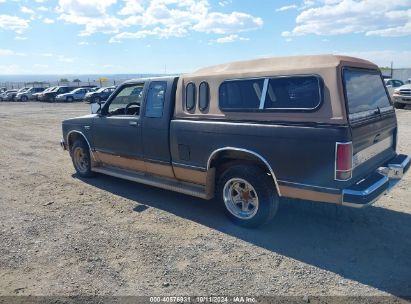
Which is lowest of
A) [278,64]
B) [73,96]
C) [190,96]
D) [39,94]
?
[73,96]

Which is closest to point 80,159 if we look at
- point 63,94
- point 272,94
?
point 272,94

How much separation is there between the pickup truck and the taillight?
0.03ft

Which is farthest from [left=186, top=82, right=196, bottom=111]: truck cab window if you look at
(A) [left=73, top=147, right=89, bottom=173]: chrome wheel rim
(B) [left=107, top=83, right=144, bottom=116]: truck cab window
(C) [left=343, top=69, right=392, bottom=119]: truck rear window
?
(A) [left=73, top=147, right=89, bottom=173]: chrome wheel rim

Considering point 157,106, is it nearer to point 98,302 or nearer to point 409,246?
point 98,302

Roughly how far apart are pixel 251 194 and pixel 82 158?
13.6 feet

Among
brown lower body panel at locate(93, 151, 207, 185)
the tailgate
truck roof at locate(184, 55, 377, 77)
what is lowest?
brown lower body panel at locate(93, 151, 207, 185)

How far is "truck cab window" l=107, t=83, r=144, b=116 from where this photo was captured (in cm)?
603

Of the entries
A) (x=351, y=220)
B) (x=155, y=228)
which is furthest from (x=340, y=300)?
(x=155, y=228)

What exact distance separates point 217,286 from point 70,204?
11.1 feet

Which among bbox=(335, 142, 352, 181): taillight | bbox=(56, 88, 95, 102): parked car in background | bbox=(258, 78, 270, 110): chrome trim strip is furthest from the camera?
bbox=(56, 88, 95, 102): parked car in background

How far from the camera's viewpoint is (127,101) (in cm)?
639

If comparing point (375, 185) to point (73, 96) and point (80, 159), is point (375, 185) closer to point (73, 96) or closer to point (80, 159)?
point (80, 159)

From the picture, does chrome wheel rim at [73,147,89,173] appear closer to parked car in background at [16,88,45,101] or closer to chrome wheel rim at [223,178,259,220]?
chrome wheel rim at [223,178,259,220]

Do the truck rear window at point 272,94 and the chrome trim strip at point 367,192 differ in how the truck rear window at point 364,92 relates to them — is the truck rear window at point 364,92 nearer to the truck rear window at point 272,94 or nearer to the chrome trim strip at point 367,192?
the truck rear window at point 272,94
